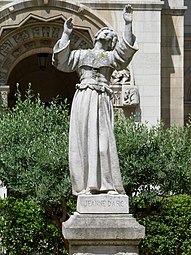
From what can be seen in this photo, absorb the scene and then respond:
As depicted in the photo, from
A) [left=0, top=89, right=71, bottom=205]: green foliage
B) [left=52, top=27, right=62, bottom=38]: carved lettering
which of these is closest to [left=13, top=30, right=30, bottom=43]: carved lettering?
[left=52, top=27, right=62, bottom=38]: carved lettering

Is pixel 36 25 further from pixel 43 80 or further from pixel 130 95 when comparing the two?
pixel 43 80

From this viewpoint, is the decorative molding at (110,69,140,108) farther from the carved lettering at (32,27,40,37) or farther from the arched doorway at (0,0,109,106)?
the carved lettering at (32,27,40,37)

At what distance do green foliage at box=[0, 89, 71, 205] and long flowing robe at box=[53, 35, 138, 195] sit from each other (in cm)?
366

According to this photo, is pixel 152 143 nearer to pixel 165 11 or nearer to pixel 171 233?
pixel 171 233

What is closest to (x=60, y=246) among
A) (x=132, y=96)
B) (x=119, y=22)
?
(x=132, y=96)

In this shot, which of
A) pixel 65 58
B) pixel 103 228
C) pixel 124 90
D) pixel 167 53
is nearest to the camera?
pixel 103 228

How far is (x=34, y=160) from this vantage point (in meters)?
13.7

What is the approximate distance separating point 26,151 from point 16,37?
5.39 metres

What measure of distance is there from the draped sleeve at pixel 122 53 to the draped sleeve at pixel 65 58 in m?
0.42

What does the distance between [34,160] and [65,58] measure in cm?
408

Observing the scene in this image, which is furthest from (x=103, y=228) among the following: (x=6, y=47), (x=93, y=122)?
(x=6, y=47)

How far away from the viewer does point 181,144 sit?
47.4 feet

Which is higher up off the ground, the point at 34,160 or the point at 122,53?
the point at 122,53

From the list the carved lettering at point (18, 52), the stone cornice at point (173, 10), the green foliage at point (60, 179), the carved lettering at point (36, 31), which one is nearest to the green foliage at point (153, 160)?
the green foliage at point (60, 179)
